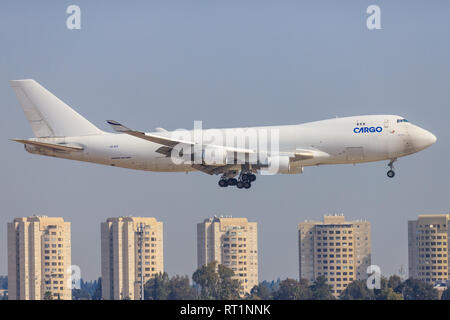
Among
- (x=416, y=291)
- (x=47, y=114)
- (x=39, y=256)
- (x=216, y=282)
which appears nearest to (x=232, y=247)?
(x=39, y=256)

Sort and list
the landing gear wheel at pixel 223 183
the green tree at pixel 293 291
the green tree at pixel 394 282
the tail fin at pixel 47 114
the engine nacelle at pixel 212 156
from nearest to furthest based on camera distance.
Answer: the engine nacelle at pixel 212 156 → the landing gear wheel at pixel 223 183 → the tail fin at pixel 47 114 → the green tree at pixel 394 282 → the green tree at pixel 293 291

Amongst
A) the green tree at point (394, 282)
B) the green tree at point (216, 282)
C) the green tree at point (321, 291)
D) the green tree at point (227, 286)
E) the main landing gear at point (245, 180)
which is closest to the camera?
the main landing gear at point (245, 180)

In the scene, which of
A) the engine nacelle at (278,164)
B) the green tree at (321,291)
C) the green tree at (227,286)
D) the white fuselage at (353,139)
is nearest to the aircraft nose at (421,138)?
the white fuselage at (353,139)

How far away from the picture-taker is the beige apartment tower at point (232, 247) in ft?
626

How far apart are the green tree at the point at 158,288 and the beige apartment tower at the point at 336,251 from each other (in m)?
42.7

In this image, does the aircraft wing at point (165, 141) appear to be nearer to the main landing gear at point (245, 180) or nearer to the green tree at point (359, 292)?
the main landing gear at point (245, 180)

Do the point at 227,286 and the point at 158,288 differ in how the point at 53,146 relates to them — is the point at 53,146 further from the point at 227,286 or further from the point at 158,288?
the point at 158,288

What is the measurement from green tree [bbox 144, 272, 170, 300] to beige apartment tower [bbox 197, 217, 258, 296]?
1059 inches

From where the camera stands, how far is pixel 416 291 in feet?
481

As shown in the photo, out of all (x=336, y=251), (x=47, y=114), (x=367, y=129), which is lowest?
(x=336, y=251)

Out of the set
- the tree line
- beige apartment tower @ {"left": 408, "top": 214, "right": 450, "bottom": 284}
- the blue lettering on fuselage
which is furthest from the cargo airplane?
beige apartment tower @ {"left": 408, "top": 214, "right": 450, "bottom": 284}

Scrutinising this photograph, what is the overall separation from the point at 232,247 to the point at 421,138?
115 m
